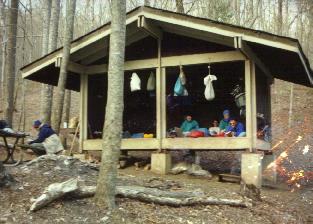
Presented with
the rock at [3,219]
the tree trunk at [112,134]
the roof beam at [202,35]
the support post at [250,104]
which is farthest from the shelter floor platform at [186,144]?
the rock at [3,219]

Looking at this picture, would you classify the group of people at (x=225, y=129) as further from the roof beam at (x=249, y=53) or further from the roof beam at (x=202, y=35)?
the roof beam at (x=202, y=35)

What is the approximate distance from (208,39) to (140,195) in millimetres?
5735

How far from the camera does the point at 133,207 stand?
24.8ft

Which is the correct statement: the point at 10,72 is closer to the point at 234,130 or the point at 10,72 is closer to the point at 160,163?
the point at 160,163

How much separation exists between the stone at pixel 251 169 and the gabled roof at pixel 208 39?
8.75 ft

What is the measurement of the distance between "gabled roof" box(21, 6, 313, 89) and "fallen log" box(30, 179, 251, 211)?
394 cm

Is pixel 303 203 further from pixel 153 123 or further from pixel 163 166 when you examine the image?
pixel 153 123

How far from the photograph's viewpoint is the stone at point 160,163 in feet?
39.2

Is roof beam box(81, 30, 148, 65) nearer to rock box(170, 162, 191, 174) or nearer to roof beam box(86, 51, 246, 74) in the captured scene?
roof beam box(86, 51, 246, 74)

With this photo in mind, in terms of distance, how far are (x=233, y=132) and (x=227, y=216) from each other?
4511 millimetres

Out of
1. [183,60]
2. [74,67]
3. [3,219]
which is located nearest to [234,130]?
[183,60]

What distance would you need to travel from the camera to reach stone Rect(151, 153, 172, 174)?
11.9 meters

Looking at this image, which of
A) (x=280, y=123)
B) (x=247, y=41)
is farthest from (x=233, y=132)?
(x=280, y=123)

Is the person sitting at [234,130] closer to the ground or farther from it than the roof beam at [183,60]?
closer to the ground
